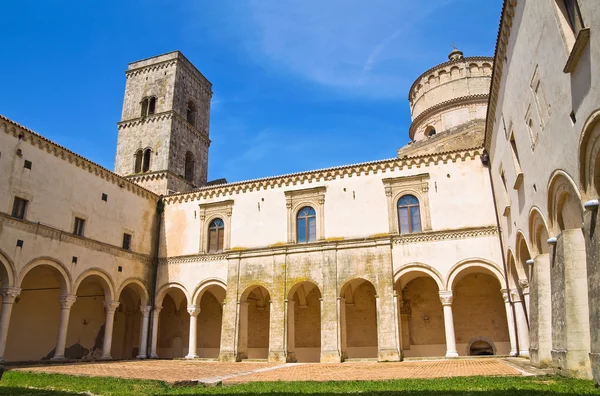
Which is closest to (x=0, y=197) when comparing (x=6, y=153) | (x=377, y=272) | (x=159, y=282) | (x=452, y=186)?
(x=6, y=153)

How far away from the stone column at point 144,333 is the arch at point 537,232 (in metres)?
19.0

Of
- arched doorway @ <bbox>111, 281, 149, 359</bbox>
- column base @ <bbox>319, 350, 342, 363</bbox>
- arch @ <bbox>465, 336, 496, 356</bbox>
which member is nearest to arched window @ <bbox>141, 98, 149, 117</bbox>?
arched doorway @ <bbox>111, 281, 149, 359</bbox>

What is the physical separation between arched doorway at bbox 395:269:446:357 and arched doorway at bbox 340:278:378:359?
5.07 ft

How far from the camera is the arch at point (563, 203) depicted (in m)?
9.59

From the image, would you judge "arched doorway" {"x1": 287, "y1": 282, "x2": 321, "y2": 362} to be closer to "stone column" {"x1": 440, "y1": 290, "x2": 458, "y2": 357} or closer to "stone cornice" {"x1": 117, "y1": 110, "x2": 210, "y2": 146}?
"stone column" {"x1": 440, "y1": 290, "x2": 458, "y2": 357}

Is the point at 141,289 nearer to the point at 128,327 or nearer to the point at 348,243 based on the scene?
the point at 128,327

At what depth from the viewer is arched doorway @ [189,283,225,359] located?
2578 cm

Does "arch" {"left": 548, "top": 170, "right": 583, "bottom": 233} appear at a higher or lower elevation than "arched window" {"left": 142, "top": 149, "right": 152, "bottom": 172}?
lower

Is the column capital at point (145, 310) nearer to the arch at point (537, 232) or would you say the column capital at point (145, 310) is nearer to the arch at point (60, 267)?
the arch at point (60, 267)

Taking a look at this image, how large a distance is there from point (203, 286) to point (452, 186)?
13.3 metres

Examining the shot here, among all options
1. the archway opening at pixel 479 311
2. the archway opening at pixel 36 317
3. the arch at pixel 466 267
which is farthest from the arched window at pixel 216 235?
the archway opening at pixel 479 311

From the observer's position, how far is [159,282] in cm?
2517

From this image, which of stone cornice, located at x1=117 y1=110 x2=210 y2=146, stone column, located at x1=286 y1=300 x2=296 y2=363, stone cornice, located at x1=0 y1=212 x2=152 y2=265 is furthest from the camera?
stone cornice, located at x1=117 y1=110 x2=210 y2=146

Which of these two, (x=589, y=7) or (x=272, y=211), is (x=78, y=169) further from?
(x=589, y=7)
